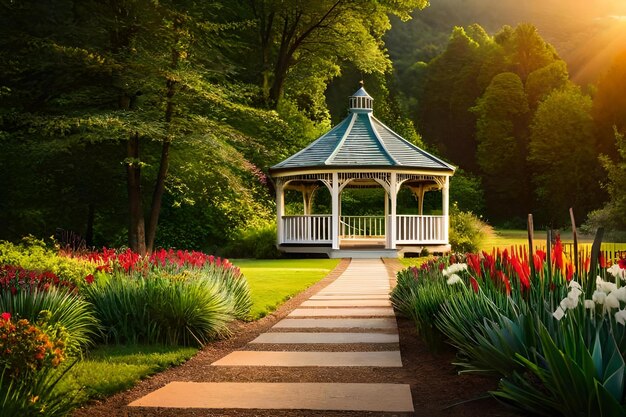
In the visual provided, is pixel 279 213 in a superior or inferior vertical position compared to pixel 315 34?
inferior

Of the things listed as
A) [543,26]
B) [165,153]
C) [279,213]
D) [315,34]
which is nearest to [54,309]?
[165,153]

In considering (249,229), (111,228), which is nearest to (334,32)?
(249,229)

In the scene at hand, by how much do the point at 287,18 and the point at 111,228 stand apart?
12874mm

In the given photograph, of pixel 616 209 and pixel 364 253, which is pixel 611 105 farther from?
pixel 364 253

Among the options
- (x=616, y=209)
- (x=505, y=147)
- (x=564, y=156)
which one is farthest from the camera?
(x=505, y=147)

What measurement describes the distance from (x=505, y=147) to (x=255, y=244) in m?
32.6

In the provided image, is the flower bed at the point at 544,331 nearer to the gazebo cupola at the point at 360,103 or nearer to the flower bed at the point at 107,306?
the flower bed at the point at 107,306

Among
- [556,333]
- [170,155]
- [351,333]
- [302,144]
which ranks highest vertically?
[302,144]

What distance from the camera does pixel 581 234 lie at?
38500 millimetres

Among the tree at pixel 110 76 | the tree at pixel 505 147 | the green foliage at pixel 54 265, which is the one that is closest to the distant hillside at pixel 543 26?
the tree at pixel 505 147

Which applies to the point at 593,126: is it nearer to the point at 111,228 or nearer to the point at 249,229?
the point at 249,229

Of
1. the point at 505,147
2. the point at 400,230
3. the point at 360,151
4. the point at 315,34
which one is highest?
the point at 315,34

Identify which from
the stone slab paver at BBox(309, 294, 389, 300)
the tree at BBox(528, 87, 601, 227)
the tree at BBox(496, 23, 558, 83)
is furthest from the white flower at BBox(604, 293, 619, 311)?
the tree at BBox(496, 23, 558, 83)

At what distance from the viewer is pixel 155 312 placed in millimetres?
7812
